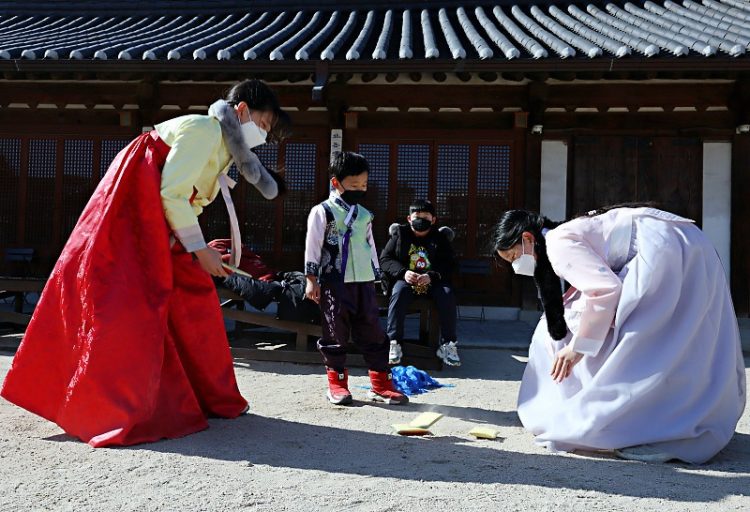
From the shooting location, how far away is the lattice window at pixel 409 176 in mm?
7832

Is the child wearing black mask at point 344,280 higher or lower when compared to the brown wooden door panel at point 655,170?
lower

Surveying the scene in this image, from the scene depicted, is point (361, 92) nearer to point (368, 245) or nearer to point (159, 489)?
point (368, 245)

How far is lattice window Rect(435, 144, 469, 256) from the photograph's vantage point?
25.6 ft

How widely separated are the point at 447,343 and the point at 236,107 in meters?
2.62

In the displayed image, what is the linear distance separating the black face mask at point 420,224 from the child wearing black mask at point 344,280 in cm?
148

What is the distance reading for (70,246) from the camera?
9.73 ft

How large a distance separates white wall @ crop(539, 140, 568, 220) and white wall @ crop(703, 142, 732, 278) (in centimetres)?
156

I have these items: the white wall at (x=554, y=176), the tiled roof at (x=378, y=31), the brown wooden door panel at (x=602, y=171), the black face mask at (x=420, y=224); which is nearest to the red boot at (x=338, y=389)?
the black face mask at (x=420, y=224)

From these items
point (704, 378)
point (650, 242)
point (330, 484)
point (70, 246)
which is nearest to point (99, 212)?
point (70, 246)

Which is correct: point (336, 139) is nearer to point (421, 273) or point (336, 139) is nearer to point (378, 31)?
point (378, 31)

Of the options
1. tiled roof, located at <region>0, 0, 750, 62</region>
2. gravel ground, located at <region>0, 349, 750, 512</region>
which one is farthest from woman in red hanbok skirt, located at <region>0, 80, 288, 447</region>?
tiled roof, located at <region>0, 0, 750, 62</region>

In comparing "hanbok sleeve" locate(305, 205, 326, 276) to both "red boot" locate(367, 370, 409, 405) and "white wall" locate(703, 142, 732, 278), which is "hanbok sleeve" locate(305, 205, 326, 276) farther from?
"white wall" locate(703, 142, 732, 278)

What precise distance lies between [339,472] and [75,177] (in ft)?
22.8

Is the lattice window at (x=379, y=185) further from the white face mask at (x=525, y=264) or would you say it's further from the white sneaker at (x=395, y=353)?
the white face mask at (x=525, y=264)
